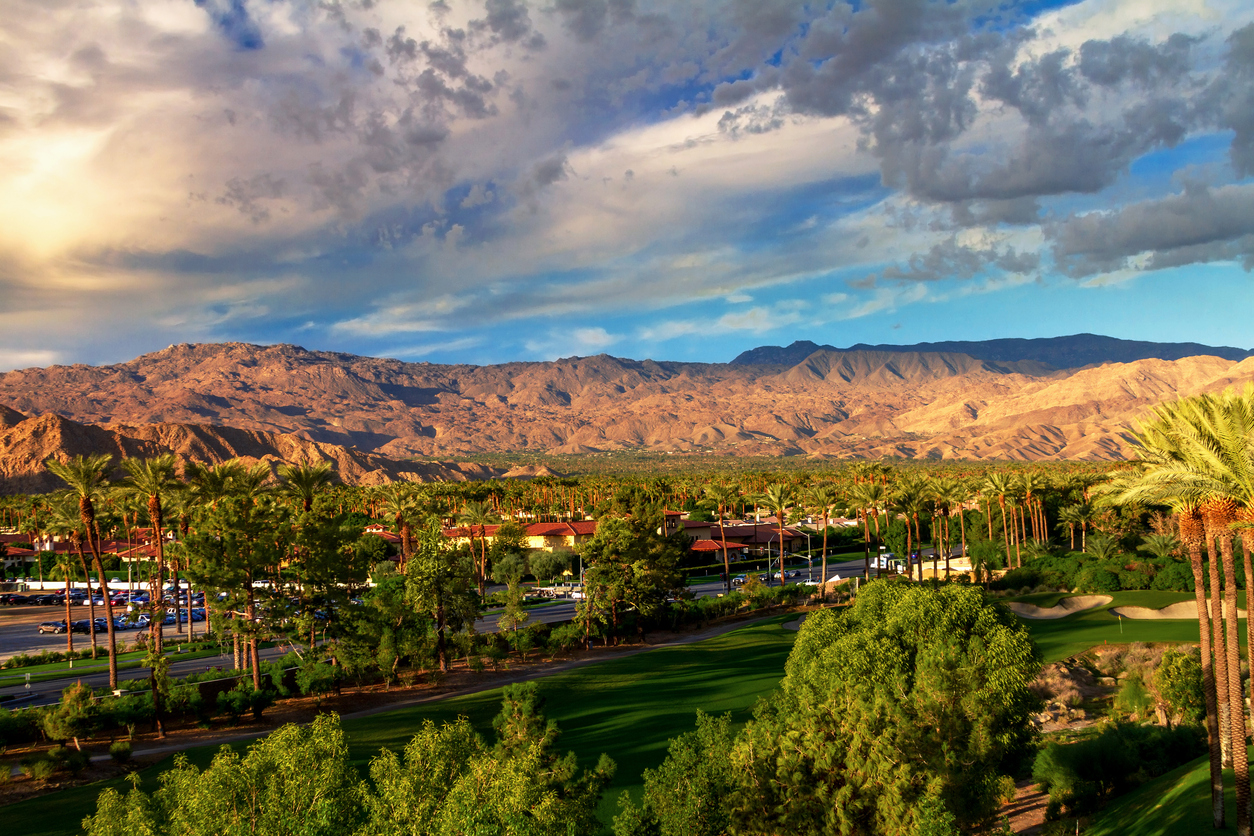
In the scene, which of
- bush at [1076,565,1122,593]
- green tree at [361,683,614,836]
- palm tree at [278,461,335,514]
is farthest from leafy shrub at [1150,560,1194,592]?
palm tree at [278,461,335,514]

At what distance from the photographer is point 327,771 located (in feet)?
48.6

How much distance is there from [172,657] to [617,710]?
3091cm

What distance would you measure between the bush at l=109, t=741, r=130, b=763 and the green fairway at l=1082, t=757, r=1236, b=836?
103ft

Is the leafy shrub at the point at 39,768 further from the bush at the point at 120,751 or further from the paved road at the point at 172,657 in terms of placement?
the paved road at the point at 172,657

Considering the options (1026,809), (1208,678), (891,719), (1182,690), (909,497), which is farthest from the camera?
(909,497)

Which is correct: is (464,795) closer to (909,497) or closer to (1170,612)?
(1170,612)

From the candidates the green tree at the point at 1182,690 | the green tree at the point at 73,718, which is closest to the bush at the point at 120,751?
the green tree at the point at 73,718

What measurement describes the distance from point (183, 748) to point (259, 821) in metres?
20.9

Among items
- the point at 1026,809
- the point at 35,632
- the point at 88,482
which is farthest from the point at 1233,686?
the point at 35,632

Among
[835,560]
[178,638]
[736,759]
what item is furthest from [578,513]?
[736,759]

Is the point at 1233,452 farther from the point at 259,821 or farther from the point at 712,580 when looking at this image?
the point at 712,580

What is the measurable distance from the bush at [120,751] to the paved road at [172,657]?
1149 cm

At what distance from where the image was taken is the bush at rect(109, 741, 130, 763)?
1133 inches

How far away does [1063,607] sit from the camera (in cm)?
6244
